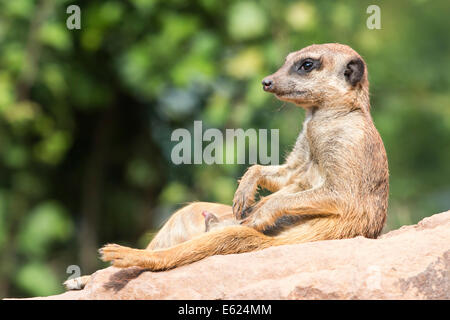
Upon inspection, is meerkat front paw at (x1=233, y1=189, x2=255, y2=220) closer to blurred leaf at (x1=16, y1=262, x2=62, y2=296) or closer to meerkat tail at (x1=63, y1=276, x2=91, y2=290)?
meerkat tail at (x1=63, y1=276, x2=91, y2=290)

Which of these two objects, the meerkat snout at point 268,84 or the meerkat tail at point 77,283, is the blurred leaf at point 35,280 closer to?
the meerkat tail at point 77,283

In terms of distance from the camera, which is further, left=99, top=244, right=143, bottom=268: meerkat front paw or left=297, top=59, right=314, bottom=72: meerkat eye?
left=297, top=59, right=314, bottom=72: meerkat eye

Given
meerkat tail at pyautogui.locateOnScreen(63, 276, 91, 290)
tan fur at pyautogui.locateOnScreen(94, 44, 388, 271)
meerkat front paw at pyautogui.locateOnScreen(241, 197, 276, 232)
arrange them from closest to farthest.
→ 1. tan fur at pyautogui.locateOnScreen(94, 44, 388, 271)
2. meerkat front paw at pyautogui.locateOnScreen(241, 197, 276, 232)
3. meerkat tail at pyautogui.locateOnScreen(63, 276, 91, 290)

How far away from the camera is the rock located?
139 inches

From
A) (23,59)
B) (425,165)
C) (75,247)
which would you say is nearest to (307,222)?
(23,59)

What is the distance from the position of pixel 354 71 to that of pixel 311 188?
85 centimetres

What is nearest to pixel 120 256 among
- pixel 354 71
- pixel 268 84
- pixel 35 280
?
pixel 268 84

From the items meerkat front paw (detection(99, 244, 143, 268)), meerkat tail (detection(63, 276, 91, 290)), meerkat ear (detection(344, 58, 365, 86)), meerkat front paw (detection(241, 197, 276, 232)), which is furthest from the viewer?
meerkat ear (detection(344, 58, 365, 86))

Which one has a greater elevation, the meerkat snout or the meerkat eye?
the meerkat eye

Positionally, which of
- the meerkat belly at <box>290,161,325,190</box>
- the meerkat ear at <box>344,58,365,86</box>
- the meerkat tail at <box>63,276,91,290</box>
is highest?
the meerkat ear at <box>344,58,365,86</box>

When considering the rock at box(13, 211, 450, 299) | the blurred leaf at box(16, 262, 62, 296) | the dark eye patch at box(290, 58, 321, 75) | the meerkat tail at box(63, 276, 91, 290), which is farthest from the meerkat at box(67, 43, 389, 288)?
the blurred leaf at box(16, 262, 62, 296)

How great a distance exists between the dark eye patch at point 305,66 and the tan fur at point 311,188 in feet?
0.08

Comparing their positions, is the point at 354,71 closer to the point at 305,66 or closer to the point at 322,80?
the point at 322,80

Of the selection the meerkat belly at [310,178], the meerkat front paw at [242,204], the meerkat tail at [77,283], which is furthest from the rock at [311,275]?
the meerkat front paw at [242,204]
